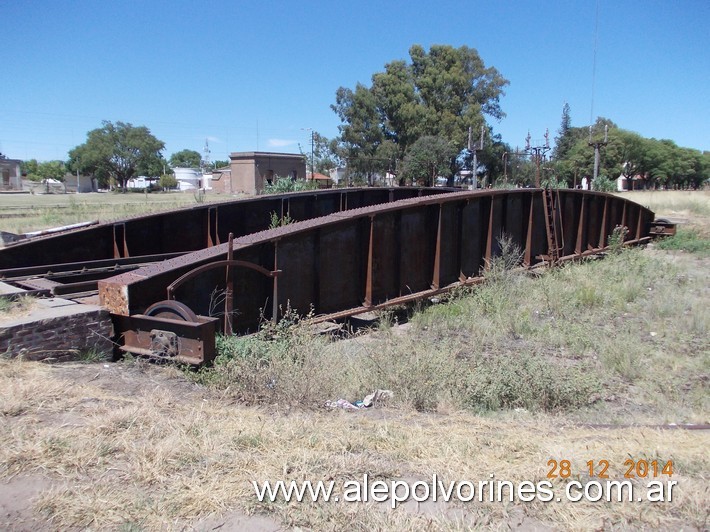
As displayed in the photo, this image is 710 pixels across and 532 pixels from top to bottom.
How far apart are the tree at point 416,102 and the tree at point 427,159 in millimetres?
3108

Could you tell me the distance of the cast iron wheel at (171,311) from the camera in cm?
571

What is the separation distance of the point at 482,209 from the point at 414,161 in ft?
138

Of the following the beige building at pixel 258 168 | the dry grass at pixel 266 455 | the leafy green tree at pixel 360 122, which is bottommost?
the dry grass at pixel 266 455

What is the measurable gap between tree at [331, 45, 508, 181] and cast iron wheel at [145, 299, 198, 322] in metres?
51.7

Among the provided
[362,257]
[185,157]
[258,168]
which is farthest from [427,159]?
[185,157]

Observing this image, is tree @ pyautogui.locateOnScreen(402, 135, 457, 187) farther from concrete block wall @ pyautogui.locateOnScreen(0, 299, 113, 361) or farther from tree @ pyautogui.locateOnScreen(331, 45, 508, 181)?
concrete block wall @ pyautogui.locateOnScreen(0, 299, 113, 361)

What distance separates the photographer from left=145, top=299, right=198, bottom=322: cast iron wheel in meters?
5.71

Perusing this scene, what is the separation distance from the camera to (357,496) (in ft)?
10.2

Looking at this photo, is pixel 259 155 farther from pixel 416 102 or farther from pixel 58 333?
pixel 58 333

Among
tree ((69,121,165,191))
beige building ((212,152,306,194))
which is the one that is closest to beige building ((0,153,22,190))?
tree ((69,121,165,191))

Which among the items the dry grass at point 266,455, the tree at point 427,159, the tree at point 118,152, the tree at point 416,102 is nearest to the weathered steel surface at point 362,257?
the dry grass at point 266,455

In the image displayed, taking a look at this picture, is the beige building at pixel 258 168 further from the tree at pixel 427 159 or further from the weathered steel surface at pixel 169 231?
the weathered steel surface at pixel 169 231

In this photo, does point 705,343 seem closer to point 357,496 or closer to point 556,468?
point 556,468

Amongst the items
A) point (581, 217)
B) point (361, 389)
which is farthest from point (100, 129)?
point (361, 389)
